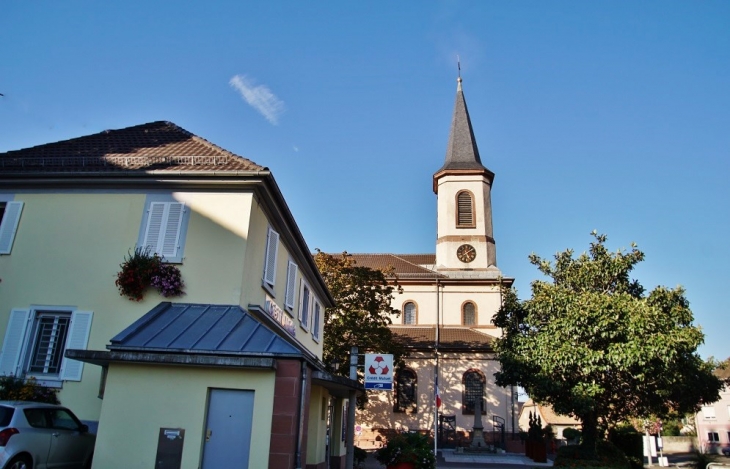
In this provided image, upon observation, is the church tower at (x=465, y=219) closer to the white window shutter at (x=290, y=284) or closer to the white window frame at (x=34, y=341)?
the white window shutter at (x=290, y=284)

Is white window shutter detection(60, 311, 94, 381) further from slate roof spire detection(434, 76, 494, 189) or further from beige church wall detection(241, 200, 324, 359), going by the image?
slate roof spire detection(434, 76, 494, 189)

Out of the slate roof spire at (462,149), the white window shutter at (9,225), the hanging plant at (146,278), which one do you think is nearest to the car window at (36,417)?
the hanging plant at (146,278)

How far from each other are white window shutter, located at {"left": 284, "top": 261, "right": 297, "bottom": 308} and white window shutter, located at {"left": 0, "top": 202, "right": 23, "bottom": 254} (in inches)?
293

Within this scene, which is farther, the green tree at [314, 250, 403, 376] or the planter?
the green tree at [314, 250, 403, 376]

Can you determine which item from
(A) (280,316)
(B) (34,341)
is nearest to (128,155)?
(B) (34,341)

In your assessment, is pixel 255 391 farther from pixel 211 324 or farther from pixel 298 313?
pixel 298 313

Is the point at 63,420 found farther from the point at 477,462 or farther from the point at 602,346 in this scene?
the point at 477,462

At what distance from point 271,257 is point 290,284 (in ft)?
9.64

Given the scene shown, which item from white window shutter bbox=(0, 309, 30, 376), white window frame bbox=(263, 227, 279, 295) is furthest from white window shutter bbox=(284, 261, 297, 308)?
white window shutter bbox=(0, 309, 30, 376)

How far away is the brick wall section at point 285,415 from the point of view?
32.4 ft

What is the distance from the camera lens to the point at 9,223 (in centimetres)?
1400

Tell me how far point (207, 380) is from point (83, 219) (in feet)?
20.1

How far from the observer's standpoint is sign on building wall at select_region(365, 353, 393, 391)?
48.7ft

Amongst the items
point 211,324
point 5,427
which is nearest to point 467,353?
point 211,324
